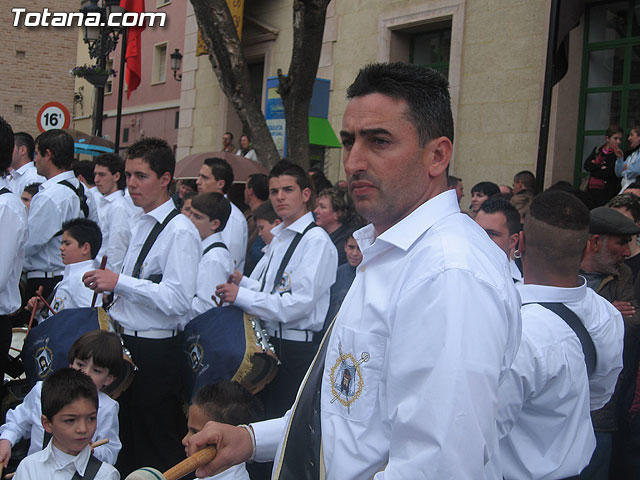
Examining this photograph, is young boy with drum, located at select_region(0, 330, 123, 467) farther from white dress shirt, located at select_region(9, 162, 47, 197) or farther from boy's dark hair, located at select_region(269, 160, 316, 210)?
white dress shirt, located at select_region(9, 162, 47, 197)

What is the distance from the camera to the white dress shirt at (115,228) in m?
6.34

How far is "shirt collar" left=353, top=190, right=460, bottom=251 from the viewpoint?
1634mm

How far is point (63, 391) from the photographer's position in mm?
3514

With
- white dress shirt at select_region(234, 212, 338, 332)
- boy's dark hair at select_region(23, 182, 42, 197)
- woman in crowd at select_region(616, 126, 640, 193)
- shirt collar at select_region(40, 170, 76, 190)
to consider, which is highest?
woman in crowd at select_region(616, 126, 640, 193)

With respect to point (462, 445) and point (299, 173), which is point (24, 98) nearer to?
→ point (299, 173)

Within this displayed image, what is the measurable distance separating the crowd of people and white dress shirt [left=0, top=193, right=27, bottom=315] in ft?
0.05

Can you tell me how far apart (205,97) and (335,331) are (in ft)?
58.0

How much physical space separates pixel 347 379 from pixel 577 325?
4.44ft

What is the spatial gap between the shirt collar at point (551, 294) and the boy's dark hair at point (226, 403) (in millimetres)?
1700

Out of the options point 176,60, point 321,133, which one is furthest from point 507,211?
point 176,60

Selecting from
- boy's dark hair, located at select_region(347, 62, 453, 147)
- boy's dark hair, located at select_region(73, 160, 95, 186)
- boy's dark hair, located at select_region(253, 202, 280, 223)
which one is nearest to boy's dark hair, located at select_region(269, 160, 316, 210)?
boy's dark hair, located at select_region(253, 202, 280, 223)

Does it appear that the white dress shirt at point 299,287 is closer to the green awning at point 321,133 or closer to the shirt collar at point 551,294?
the shirt collar at point 551,294

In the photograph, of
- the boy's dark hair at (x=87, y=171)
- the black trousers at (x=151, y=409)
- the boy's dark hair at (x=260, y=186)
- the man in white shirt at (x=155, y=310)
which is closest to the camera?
the man in white shirt at (x=155, y=310)

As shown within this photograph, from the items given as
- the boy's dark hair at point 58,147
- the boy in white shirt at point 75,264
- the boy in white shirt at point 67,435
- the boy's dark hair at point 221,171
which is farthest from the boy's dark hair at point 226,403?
the boy's dark hair at point 58,147
